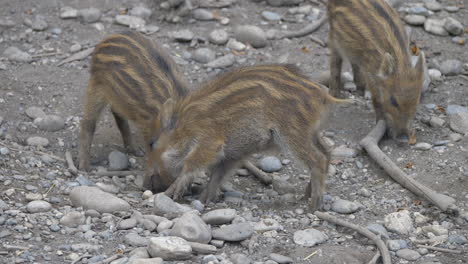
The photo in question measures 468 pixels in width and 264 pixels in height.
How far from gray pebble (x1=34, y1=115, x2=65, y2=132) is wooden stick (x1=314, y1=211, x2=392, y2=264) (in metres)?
3.00

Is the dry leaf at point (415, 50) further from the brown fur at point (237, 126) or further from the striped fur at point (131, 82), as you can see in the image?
the striped fur at point (131, 82)

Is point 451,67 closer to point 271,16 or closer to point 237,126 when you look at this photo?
point 271,16

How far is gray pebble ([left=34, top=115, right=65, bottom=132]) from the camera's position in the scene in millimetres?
7555

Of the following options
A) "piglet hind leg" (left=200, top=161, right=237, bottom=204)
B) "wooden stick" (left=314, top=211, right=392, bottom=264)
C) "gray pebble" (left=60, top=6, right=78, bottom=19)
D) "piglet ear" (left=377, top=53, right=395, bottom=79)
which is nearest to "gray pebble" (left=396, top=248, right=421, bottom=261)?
"wooden stick" (left=314, top=211, right=392, bottom=264)

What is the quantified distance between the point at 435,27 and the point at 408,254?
4513 mm

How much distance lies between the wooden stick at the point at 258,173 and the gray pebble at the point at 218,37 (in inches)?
88.8

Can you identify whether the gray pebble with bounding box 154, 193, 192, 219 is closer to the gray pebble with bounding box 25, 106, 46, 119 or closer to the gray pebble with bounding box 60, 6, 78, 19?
the gray pebble with bounding box 25, 106, 46, 119

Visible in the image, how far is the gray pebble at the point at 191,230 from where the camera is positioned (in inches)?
203

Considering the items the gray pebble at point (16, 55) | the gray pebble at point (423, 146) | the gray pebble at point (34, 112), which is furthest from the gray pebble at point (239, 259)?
the gray pebble at point (16, 55)

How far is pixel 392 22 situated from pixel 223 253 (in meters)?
3.69

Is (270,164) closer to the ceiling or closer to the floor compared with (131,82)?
closer to the floor

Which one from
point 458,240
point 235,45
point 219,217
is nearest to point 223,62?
point 235,45

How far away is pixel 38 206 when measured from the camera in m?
5.64

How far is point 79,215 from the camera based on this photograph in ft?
18.0
